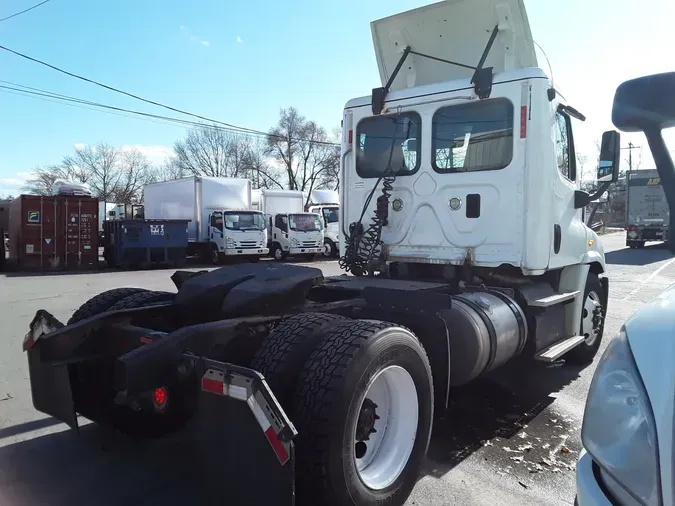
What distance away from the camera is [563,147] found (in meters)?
5.23

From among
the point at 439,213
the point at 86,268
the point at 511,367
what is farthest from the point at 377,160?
the point at 86,268

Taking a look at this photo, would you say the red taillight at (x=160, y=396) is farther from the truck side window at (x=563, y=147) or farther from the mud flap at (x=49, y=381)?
the truck side window at (x=563, y=147)

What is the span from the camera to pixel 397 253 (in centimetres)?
542

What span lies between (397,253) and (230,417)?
10.7 ft

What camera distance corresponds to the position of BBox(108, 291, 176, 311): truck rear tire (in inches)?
159

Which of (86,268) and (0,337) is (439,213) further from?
(86,268)

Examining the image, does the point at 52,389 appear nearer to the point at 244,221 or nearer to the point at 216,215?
the point at 244,221

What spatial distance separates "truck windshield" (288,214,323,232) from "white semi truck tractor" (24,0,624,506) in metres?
17.6

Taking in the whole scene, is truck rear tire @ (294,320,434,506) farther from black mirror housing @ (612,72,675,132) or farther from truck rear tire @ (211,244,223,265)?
truck rear tire @ (211,244,223,265)

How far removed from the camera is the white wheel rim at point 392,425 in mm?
3137

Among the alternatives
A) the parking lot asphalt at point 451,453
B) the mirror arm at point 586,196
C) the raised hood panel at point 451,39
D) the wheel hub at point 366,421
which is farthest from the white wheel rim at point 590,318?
the wheel hub at point 366,421

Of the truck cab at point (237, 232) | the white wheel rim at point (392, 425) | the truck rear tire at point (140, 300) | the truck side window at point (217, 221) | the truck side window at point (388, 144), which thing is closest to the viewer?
the white wheel rim at point (392, 425)

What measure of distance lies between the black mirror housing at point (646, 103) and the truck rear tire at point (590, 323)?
465 centimetres

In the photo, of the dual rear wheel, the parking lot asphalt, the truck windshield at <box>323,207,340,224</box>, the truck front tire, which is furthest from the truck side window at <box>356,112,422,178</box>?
the truck windshield at <box>323,207,340,224</box>
